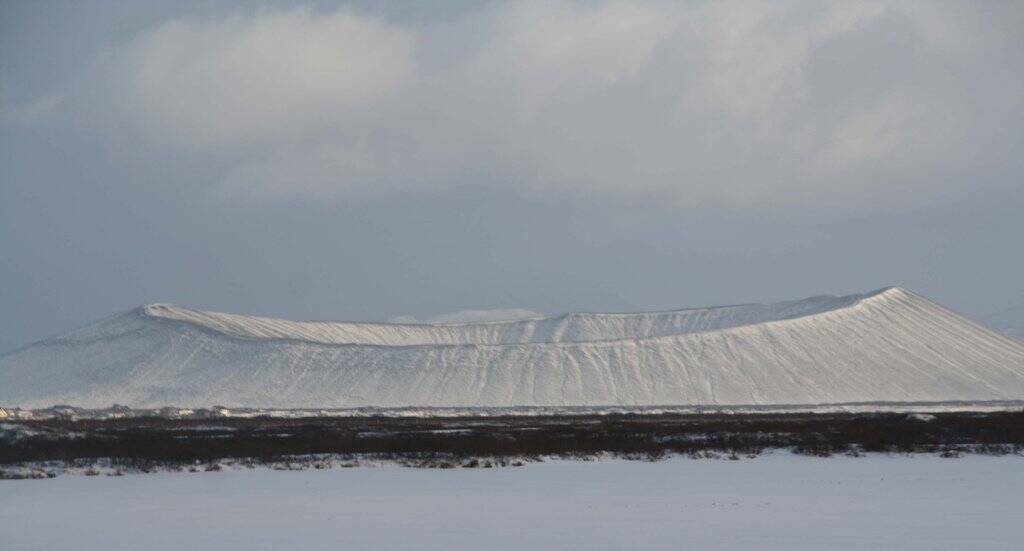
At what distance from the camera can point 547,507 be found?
23609 mm

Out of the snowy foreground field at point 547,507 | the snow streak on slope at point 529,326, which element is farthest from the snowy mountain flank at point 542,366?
the snowy foreground field at point 547,507

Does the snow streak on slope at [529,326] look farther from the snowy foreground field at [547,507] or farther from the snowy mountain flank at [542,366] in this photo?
the snowy foreground field at [547,507]

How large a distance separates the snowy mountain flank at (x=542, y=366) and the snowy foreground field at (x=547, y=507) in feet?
216

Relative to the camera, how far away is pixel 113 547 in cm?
1902

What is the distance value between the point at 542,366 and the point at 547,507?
82.8 meters

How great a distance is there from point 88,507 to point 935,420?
3961cm

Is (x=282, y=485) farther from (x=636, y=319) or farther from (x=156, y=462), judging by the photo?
(x=636, y=319)

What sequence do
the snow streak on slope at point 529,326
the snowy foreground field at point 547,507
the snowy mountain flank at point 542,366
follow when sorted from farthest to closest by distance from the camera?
1. the snow streak on slope at point 529,326
2. the snowy mountain flank at point 542,366
3. the snowy foreground field at point 547,507

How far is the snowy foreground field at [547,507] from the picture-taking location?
19203 millimetres

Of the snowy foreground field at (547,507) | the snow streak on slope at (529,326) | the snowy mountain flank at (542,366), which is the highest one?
the snow streak on slope at (529,326)

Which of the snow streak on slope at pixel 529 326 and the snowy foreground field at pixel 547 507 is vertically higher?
the snow streak on slope at pixel 529 326

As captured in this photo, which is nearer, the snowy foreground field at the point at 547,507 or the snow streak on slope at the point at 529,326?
the snowy foreground field at the point at 547,507

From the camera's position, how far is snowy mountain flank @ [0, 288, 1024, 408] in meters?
99.9

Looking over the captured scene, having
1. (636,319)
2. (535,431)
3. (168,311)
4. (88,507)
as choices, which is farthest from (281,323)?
(88,507)
